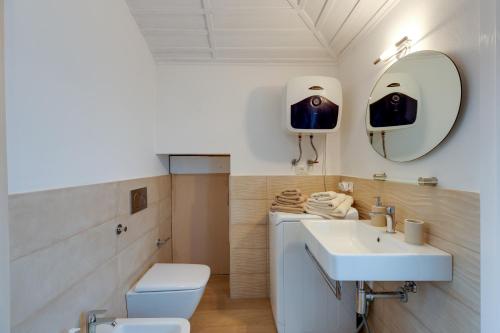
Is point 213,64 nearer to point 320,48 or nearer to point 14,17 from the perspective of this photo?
point 320,48

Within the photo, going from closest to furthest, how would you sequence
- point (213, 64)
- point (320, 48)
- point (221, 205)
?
1. point (320, 48)
2. point (213, 64)
3. point (221, 205)

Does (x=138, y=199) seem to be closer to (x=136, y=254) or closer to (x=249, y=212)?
(x=136, y=254)

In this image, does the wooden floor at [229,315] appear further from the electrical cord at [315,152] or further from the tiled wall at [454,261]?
the electrical cord at [315,152]

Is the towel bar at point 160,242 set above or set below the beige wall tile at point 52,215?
below

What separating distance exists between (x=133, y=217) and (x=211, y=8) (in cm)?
156

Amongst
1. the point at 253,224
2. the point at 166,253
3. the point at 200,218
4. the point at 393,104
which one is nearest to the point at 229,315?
the point at 253,224

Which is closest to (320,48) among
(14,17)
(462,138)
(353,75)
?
(353,75)

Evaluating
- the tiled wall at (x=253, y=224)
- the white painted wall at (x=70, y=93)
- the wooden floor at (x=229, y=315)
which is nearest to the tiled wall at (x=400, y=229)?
the tiled wall at (x=253, y=224)

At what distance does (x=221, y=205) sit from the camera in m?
2.72

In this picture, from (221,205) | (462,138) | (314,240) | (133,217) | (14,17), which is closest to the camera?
(14,17)

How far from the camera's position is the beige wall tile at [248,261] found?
2.33m

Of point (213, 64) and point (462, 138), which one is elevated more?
point (213, 64)

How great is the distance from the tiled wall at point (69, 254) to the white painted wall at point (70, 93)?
78 millimetres

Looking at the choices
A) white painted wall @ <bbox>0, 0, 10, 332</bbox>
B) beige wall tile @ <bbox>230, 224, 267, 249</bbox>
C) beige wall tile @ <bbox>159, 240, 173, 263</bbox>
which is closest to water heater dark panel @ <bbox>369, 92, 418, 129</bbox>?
beige wall tile @ <bbox>230, 224, 267, 249</bbox>
